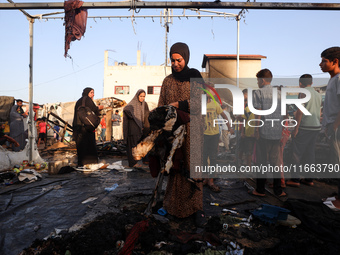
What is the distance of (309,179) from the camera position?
16.9 feet

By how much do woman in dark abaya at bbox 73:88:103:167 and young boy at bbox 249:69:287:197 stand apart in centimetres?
431

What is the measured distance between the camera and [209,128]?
4969 millimetres

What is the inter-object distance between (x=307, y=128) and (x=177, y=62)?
11.9 feet

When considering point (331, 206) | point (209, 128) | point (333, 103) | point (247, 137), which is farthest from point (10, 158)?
point (333, 103)

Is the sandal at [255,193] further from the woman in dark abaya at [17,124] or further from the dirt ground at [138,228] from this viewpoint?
the woman in dark abaya at [17,124]

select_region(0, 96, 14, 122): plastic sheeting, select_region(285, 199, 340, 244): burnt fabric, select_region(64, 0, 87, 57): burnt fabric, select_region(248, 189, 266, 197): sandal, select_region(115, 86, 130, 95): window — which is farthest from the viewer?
select_region(115, 86, 130, 95): window

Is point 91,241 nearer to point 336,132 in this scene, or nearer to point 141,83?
point 336,132

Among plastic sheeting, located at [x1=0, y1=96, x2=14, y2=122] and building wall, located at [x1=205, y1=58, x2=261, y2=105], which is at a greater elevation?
building wall, located at [x1=205, y1=58, x2=261, y2=105]

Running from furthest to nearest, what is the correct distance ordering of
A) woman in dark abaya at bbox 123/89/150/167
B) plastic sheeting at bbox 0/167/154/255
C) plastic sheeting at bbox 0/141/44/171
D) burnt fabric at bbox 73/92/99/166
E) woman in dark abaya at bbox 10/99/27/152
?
woman in dark abaya at bbox 10/99/27/152, woman in dark abaya at bbox 123/89/150/167, burnt fabric at bbox 73/92/99/166, plastic sheeting at bbox 0/141/44/171, plastic sheeting at bbox 0/167/154/255

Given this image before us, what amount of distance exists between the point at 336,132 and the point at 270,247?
234cm

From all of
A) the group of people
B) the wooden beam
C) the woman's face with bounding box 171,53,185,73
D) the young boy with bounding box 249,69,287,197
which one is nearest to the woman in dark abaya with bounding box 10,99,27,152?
the group of people

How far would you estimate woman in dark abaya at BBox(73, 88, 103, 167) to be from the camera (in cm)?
649

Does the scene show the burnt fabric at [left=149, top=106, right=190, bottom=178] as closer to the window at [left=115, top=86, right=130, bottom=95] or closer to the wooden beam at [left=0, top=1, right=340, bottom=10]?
the wooden beam at [left=0, top=1, right=340, bottom=10]

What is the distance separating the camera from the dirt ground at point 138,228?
85.4 inches
